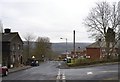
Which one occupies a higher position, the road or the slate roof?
the slate roof

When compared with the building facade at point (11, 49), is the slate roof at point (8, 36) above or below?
above

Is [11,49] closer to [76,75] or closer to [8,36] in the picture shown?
[8,36]

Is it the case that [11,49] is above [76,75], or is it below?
above

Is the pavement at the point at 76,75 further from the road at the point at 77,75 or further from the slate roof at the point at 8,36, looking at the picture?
the slate roof at the point at 8,36

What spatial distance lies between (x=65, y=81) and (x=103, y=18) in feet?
171

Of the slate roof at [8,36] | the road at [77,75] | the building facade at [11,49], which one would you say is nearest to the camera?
the road at [77,75]

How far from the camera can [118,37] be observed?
72875mm

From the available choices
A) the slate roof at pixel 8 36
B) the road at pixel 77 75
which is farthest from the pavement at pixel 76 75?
the slate roof at pixel 8 36

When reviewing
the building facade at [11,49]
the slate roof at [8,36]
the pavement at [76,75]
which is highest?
the slate roof at [8,36]

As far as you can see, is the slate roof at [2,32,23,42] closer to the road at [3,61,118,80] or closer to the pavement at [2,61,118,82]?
the pavement at [2,61,118,82]

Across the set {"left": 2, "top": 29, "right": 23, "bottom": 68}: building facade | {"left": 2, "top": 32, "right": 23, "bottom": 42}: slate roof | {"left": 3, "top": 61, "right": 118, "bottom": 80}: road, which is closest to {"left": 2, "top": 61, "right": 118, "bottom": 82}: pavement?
{"left": 3, "top": 61, "right": 118, "bottom": 80}: road

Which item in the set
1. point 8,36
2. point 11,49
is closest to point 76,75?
point 11,49

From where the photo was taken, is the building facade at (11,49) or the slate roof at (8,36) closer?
the building facade at (11,49)

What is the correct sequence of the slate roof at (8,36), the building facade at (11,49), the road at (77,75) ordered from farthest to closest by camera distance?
the slate roof at (8,36)
the building facade at (11,49)
the road at (77,75)
